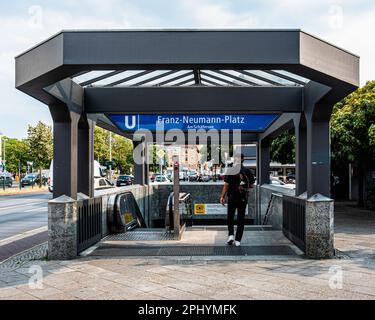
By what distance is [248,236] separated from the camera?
9.46 metres

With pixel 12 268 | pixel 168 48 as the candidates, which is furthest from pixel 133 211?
pixel 168 48

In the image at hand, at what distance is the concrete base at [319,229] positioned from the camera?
697 centimetres

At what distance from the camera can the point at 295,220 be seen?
324 inches

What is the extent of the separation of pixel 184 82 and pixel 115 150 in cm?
5944

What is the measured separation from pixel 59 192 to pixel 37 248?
1.63m

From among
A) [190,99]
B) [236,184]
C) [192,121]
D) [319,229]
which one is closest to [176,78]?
[190,99]

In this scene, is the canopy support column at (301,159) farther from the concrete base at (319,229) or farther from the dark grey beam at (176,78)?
the dark grey beam at (176,78)

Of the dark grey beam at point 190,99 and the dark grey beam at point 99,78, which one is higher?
the dark grey beam at point 99,78

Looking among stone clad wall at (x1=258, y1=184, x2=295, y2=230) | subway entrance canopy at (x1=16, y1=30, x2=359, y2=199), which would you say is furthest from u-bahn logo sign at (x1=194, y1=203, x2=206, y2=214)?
subway entrance canopy at (x1=16, y1=30, x2=359, y2=199)

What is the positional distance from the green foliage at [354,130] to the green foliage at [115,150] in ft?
143

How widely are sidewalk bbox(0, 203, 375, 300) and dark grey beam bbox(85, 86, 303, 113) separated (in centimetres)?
293

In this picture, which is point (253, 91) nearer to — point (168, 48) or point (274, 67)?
point (274, 67)

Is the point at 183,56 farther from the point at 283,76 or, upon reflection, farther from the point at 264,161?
the point at 264,161

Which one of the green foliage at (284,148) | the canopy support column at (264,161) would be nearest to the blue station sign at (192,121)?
the canopy support column at (264,161)
